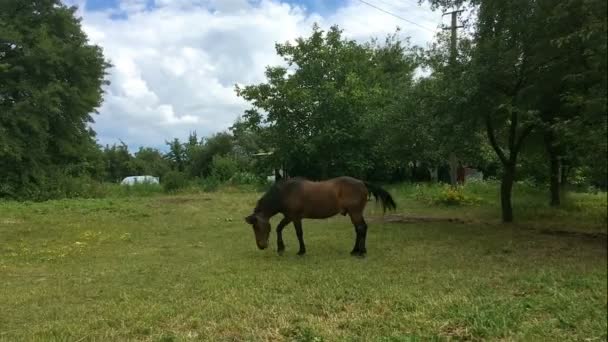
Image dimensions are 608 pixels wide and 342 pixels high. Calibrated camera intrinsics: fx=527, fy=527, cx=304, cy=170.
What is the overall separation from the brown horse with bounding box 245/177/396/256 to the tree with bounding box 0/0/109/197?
1922 centimetres

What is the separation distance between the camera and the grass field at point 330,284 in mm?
4031

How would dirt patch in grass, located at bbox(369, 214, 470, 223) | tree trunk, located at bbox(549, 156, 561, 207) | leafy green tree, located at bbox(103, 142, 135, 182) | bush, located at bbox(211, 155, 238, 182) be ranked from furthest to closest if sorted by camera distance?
leafy green tree, located at bbox(103, 142, 135, 182), bush, located at bbox(211, 155, 238, 182), dirt patch in grass, located at bbox(369, 214, 470, 223), tree trunk, located at bbox(549, 156, 561, 207)

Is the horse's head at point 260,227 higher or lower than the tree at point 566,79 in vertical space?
lower

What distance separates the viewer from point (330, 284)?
21.2ft

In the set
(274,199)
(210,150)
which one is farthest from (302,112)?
(210,150)

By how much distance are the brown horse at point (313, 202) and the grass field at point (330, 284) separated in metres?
0.58

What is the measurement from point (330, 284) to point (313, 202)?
10.4 ft

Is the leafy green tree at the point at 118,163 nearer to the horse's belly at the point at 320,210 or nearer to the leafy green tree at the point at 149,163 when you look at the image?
the leafy green tree at the point at 149,163

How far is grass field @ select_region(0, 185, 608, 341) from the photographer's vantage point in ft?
13.2

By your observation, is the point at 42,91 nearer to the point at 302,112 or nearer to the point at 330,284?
the point at 302,112

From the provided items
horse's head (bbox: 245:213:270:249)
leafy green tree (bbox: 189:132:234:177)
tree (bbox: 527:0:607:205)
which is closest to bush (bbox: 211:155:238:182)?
leafy green tree (bbox: 189:132:234:177)

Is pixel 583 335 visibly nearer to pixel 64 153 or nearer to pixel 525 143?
pixel 525 143

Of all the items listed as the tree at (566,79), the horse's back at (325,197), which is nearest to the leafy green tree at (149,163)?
the horse's back at (325,197)

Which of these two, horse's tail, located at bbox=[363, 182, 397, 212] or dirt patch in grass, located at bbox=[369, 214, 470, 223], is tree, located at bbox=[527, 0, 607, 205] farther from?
dirt patch in grass, located at bbox=[369, 214, 470, 223]
